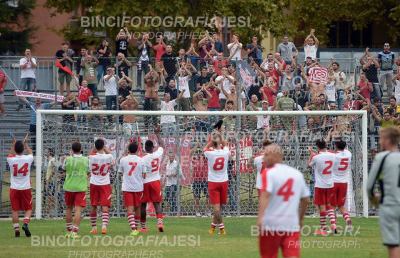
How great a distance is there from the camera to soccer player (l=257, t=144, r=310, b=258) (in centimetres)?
1541

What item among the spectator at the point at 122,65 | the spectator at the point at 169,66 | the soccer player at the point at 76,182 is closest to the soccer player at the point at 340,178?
the soccer player at the point at 76,182

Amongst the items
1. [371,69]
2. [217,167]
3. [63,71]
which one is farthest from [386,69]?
[217,167]

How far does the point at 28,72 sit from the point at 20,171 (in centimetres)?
1023

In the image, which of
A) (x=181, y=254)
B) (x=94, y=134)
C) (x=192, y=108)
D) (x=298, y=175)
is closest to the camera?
(x=298, y=175)

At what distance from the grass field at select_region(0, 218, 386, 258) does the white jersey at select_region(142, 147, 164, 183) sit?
1.20 metres

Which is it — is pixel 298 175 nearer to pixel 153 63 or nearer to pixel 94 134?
pixel 94 134

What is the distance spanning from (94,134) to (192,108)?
15.3 feet

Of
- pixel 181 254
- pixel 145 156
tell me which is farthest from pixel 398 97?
pixel 181 254

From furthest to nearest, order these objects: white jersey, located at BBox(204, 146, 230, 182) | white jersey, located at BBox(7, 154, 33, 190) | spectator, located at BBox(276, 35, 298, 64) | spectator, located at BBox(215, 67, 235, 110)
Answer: spectator, located at BBox(276, 35, 298, 64) < spectator, located at BBox(215, 67, 235, 110) < white jersey, located at BBox(204, 146, 230, 182) < white jersey, located at BBox(7, 154, 33, 190)

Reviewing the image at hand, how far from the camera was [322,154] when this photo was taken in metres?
25.0

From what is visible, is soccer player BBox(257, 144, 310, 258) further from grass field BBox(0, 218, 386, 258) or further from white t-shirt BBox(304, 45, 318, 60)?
white t-shirt BBox(304, 45, 318, 60)

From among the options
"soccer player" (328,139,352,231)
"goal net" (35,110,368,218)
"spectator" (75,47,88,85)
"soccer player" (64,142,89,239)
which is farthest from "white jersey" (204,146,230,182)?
"spectator" (75,47,88,85)

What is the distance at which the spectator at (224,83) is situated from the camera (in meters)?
33.7

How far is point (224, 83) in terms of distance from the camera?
1330 inches
